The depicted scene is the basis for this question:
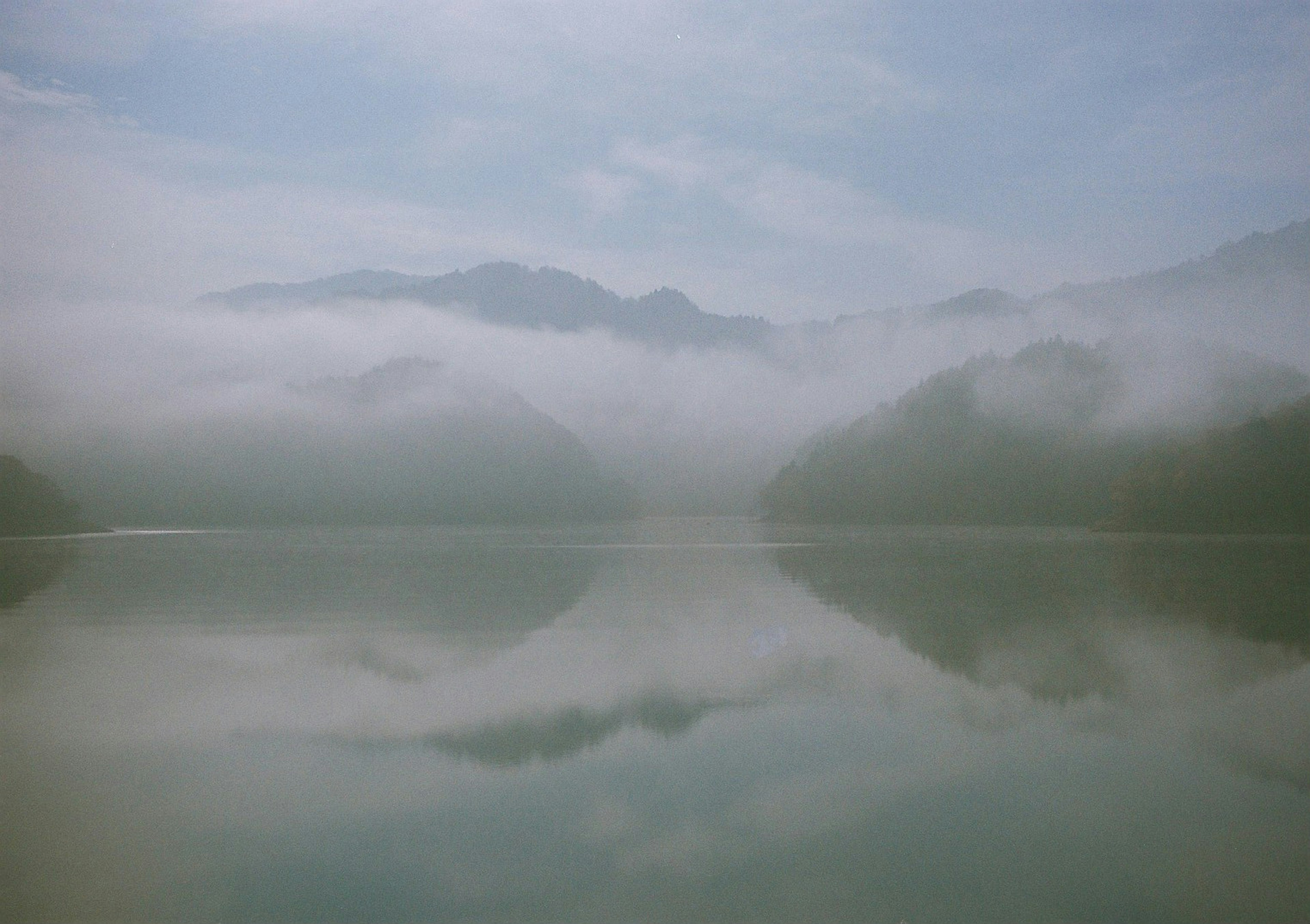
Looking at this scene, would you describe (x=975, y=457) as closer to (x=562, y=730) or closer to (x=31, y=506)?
(x=31, y=506)

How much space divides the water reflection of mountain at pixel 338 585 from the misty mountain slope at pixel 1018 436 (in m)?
62.0

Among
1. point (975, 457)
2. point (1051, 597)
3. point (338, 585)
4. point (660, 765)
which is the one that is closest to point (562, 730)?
point (660, 765)

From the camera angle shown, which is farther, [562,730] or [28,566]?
[28,566]

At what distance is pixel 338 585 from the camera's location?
23.5 m

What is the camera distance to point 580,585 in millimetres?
23281

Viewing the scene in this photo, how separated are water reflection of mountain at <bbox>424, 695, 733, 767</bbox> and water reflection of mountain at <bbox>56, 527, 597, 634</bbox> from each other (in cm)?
538

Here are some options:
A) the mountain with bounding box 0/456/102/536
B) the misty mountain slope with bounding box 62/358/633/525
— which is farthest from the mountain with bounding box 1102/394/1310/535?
the misty mountain slope with bounding box 62/358/633/525

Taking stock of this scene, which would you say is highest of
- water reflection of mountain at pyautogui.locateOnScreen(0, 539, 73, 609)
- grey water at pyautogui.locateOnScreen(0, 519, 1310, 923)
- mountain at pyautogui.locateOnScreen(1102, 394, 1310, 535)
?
mountain at pyautogui.locateOnScreen(1102, 394, 1310, 535)

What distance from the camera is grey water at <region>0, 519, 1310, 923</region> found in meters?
5.37

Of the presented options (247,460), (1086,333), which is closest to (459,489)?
(247,460)

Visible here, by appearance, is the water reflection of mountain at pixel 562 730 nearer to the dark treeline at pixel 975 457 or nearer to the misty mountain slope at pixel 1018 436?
the misty mountain slope at pixel 1018 436

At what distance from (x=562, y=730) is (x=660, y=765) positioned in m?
1.28

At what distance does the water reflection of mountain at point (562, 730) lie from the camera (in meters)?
7.82

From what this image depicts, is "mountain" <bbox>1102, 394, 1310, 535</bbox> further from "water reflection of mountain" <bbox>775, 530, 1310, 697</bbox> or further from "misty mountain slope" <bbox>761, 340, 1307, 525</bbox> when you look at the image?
"water reflection of mountain" <bbox>775, 530, 1310, 697</bbox>
